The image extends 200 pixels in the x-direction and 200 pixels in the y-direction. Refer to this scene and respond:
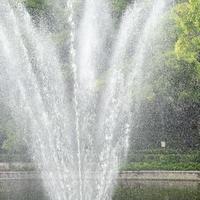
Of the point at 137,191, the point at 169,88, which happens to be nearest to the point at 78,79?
the point at 169,88

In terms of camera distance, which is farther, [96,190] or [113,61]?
[113,61]

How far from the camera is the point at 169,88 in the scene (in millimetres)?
29219

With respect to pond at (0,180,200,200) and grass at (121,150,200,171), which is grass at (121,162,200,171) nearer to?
grass at (121,150,200,171)

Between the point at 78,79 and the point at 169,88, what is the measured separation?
4.90 m

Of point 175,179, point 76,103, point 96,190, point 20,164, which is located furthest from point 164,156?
point 96,190

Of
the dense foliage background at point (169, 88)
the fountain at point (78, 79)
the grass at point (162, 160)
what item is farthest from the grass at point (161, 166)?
the dense foliage background at point (169, 88)

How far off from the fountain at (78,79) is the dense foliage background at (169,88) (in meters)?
0.71

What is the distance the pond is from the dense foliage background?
14.9 ft

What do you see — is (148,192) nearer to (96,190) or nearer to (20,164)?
(96,190)

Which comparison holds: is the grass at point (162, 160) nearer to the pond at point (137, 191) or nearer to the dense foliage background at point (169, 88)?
the pond at point (137, 191)

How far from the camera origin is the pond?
74.3 ft

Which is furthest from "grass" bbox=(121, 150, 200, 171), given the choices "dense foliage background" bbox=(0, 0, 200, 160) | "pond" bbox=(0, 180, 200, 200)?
"dense foliage background" bbox=(0, 0, 200, 160)

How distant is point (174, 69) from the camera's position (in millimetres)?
28328

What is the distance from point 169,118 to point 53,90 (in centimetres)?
728
